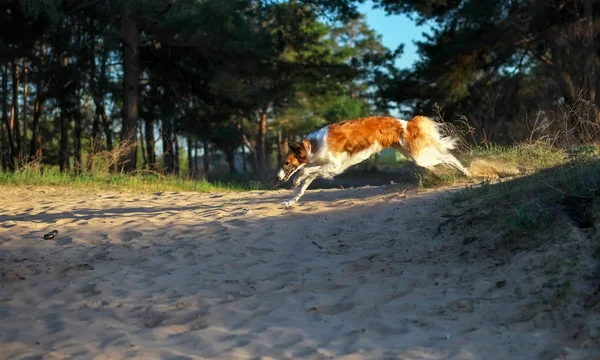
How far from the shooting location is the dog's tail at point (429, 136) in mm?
10062

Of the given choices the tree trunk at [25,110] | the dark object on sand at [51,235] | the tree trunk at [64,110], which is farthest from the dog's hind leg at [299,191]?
the tree trunk at [25,110]

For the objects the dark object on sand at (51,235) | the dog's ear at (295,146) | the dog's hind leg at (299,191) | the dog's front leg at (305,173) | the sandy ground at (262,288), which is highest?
the dog's ear at (295,146)

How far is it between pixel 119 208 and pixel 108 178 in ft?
16.1

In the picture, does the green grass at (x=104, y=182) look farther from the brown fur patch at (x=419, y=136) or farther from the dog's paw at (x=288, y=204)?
the brown fur patch at (x=419, y=136)

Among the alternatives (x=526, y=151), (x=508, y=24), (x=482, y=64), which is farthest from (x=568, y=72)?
(x=526, y=151)

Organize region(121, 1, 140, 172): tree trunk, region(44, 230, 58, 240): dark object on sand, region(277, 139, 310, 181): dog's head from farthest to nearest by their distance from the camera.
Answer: region(121, 1, 140, 172): tree trunk < region(277, 139, 310, 181): dog's head < region(44, 230, 58, 240): dark object on sand

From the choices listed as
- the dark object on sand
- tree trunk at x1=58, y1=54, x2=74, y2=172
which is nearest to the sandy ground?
the dark object on sand

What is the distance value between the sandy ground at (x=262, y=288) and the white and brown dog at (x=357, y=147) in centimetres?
54

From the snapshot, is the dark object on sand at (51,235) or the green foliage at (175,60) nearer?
the dark object on sand at (51,235)

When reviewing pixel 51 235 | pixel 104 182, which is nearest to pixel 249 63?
pixel 104 182

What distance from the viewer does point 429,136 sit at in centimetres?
1013

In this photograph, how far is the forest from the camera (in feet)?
68.4

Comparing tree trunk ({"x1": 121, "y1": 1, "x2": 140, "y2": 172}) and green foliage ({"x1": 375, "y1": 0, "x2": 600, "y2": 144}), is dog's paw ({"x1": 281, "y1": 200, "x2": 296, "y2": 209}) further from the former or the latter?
tree trunk ({"x1": 121, "y1": 1, "x2": 140, "y2": 172})

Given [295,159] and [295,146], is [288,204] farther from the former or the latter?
[295,146]
